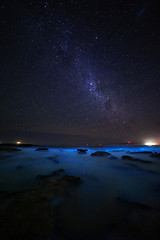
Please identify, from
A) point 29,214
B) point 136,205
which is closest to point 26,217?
point 29,214

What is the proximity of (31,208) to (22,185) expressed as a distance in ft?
6.95

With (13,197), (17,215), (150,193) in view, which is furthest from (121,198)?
(13,197)

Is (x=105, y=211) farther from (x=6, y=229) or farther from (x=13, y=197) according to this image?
(x=13, y=197)

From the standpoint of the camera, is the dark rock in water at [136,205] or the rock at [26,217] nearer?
the rock at [26,217]

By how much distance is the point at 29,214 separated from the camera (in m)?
1.99

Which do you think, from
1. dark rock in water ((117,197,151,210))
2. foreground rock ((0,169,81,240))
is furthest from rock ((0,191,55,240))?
dark rock in water ((117,197,151,210))

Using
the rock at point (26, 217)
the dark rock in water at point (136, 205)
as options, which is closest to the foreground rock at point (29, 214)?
the rock at point (26, 217)

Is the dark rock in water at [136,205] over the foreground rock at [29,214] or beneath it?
beneath

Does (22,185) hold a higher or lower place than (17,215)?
lower

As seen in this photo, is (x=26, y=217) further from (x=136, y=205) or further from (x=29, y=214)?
(x=136, y=205)

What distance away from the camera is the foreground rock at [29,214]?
1610mm

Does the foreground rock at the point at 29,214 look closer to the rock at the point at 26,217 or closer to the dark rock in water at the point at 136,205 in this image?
the rock at the point at 26,217

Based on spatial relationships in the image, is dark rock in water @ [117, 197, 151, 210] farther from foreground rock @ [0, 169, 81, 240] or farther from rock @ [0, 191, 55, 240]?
rock @ [0, 191, 55, 240]

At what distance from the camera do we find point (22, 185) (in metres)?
3.84
